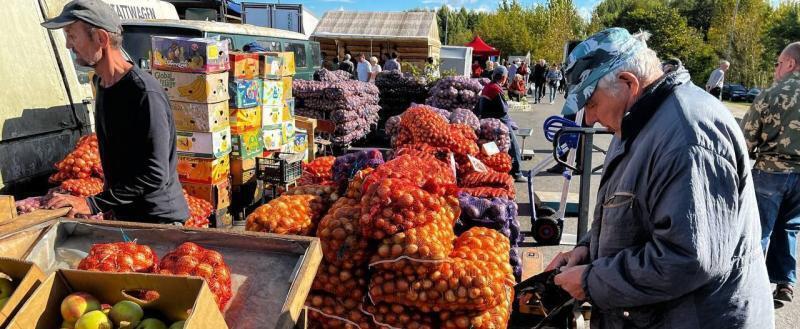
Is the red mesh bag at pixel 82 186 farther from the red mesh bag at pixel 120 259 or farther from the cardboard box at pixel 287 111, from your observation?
the red mesh bag at pixel 120 259

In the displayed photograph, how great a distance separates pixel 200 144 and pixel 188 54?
30.7 inches

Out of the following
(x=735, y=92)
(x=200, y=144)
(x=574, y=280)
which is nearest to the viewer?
(x=574, y=280)

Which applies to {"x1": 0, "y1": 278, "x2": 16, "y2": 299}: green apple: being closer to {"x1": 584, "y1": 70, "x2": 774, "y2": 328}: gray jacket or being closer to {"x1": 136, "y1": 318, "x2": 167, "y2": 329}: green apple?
{"x1": 136, "y1": 318, "x2": 167, "y2": 329}: green apple

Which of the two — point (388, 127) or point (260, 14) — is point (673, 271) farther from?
point (260, 14)

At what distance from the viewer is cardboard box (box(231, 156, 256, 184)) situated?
5.10 m

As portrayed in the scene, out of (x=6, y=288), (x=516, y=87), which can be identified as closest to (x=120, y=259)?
(x=6, y=288)

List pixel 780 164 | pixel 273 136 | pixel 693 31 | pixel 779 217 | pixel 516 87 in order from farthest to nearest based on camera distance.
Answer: pixel 693 31 → pixel 516 87 → pixel 273 136 → pixel 779 217 → pixel 780 164

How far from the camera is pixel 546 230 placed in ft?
17.8

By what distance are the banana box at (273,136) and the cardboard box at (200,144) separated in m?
0.81

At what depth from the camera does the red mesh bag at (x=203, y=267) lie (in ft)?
5.09

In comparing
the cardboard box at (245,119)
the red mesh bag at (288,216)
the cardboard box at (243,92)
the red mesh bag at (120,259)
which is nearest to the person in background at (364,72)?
the cardboard box at (245,119)

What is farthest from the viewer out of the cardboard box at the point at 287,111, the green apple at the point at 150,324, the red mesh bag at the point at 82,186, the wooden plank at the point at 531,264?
the cardboard box at the point at 287,111

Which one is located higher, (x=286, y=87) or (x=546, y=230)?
(x=286, y=87)

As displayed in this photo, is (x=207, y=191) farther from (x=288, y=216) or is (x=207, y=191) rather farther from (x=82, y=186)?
(x=288, y=216)
